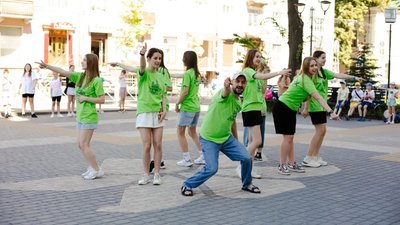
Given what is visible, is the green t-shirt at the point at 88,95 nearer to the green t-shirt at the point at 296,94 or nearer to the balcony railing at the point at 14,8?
the green t-shirt at the point at 296,94

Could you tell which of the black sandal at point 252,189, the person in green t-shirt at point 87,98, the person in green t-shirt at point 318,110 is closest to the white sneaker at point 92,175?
the person in green t-shirt at point 87,98

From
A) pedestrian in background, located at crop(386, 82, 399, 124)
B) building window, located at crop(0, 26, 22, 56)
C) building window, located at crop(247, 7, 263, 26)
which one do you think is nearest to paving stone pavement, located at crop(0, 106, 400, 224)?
pedestrian in background, located at crop(386, 82, 399, 124)

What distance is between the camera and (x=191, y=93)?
958 centimetres

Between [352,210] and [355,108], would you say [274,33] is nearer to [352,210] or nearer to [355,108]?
[355,108]

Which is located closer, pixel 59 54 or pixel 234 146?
pixel 234 146

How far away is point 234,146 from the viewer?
7.49m

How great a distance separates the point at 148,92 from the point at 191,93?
5.25 ft

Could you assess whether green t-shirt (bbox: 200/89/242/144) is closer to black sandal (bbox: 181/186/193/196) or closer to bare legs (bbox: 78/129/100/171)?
black sandal (bbox: 181/186/193/196)

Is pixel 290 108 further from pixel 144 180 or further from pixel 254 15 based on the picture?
pixel 254 15

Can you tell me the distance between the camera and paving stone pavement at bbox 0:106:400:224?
21.1ft

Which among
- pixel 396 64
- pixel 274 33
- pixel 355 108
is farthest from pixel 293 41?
pixel 396 64

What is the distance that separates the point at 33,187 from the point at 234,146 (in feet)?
8.88

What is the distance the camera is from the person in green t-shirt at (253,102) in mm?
8703

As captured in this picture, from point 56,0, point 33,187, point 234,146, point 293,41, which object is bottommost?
point 33,187
